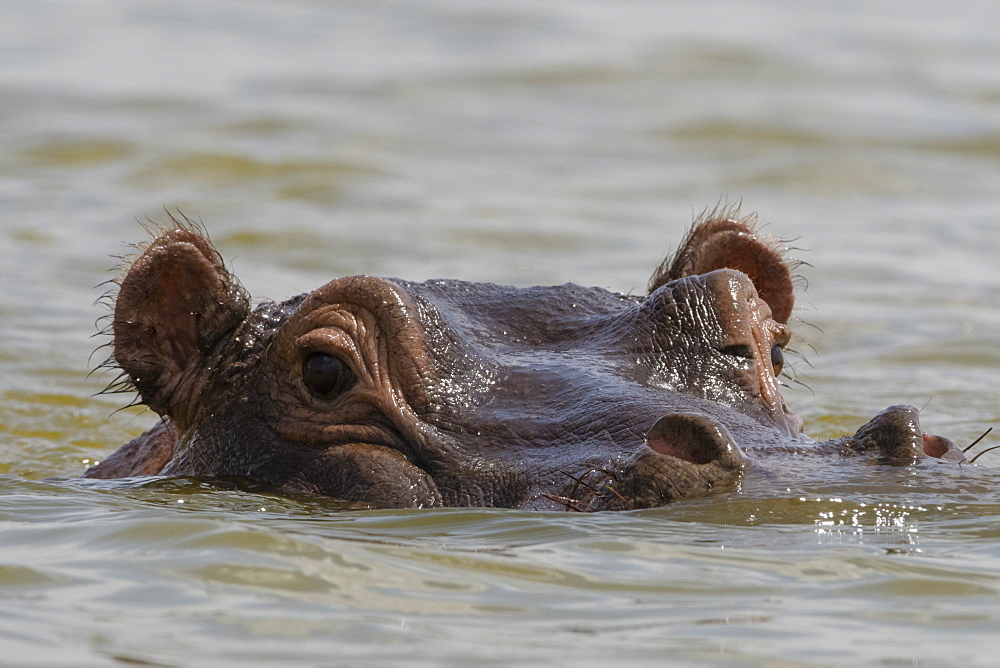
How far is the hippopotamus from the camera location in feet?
18.2

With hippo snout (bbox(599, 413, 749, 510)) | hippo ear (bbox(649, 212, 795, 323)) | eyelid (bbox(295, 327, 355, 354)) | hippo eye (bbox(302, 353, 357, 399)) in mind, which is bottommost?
hippo snout (bbox(599, 413, 749, 510))

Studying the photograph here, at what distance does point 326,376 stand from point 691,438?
1.65m

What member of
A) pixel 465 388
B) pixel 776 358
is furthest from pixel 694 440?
pixel 776 358

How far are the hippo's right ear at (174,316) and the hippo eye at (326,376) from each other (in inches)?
23.0

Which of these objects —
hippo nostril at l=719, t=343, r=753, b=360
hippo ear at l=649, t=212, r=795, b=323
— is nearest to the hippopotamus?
hippo nostril at l=719, t=343, r=753, b=360

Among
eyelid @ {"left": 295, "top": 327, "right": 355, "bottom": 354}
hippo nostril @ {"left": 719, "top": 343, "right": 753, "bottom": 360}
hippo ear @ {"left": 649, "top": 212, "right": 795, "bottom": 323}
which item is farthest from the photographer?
hippo ear @ {"left": 649, "top": 212, "right": 795, "bottom": 323}

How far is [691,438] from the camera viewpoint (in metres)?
5.23

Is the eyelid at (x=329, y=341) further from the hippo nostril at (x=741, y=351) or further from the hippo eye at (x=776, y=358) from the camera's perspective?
the hippo eye at (x=776, y=358)

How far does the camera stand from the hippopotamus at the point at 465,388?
5.55 metres

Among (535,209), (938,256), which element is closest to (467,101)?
(535,209)

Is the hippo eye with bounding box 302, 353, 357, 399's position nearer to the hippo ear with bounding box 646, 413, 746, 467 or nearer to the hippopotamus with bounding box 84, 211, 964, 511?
the hippopotamus with bounding box 84, 211, 964, 511

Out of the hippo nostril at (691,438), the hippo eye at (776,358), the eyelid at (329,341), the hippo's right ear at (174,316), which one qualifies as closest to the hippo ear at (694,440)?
the hippo nostril at (691,438)

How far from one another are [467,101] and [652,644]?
63.0 feet

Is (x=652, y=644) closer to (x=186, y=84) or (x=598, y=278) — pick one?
(x=598, y=278)
